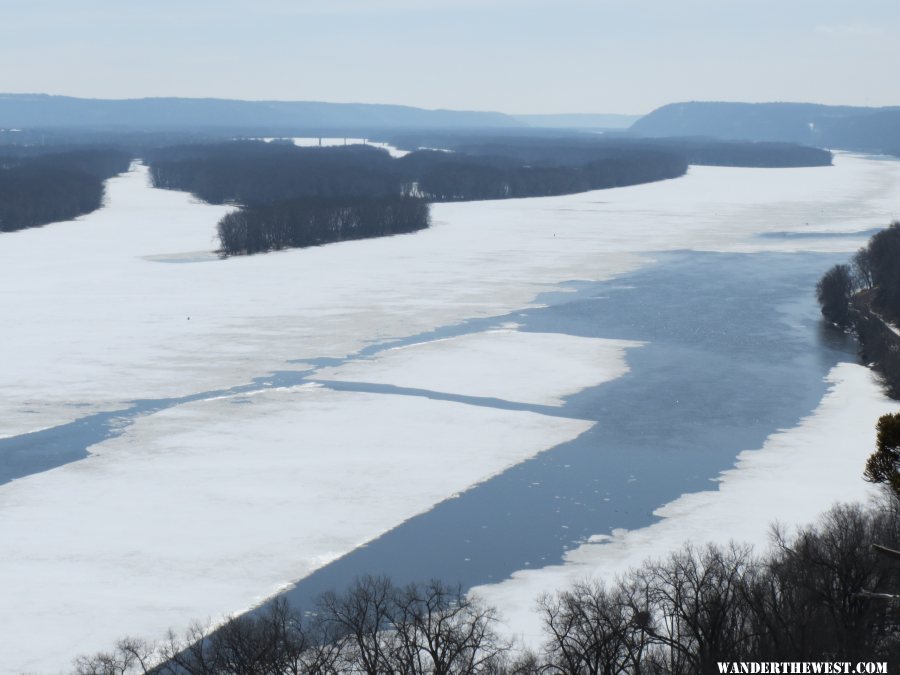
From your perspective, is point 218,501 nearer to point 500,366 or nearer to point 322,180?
point 500,366

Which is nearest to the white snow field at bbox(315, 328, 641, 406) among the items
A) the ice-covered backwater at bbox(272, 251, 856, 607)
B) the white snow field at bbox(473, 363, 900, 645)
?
the ice-covered backwater at bbox(272, 251, 856, 607)

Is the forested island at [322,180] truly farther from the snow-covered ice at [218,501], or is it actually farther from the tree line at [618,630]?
the tree line at [618,630]

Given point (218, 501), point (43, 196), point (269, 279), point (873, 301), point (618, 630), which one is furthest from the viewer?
point (43, 196)

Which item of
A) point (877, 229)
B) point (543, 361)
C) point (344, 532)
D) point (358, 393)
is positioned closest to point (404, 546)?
point (344, 532)

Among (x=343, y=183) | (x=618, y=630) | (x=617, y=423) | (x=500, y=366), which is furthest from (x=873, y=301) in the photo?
(x=343, y=183)

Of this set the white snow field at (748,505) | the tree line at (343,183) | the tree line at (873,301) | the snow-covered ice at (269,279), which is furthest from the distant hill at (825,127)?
the white snow field at (748,505)
